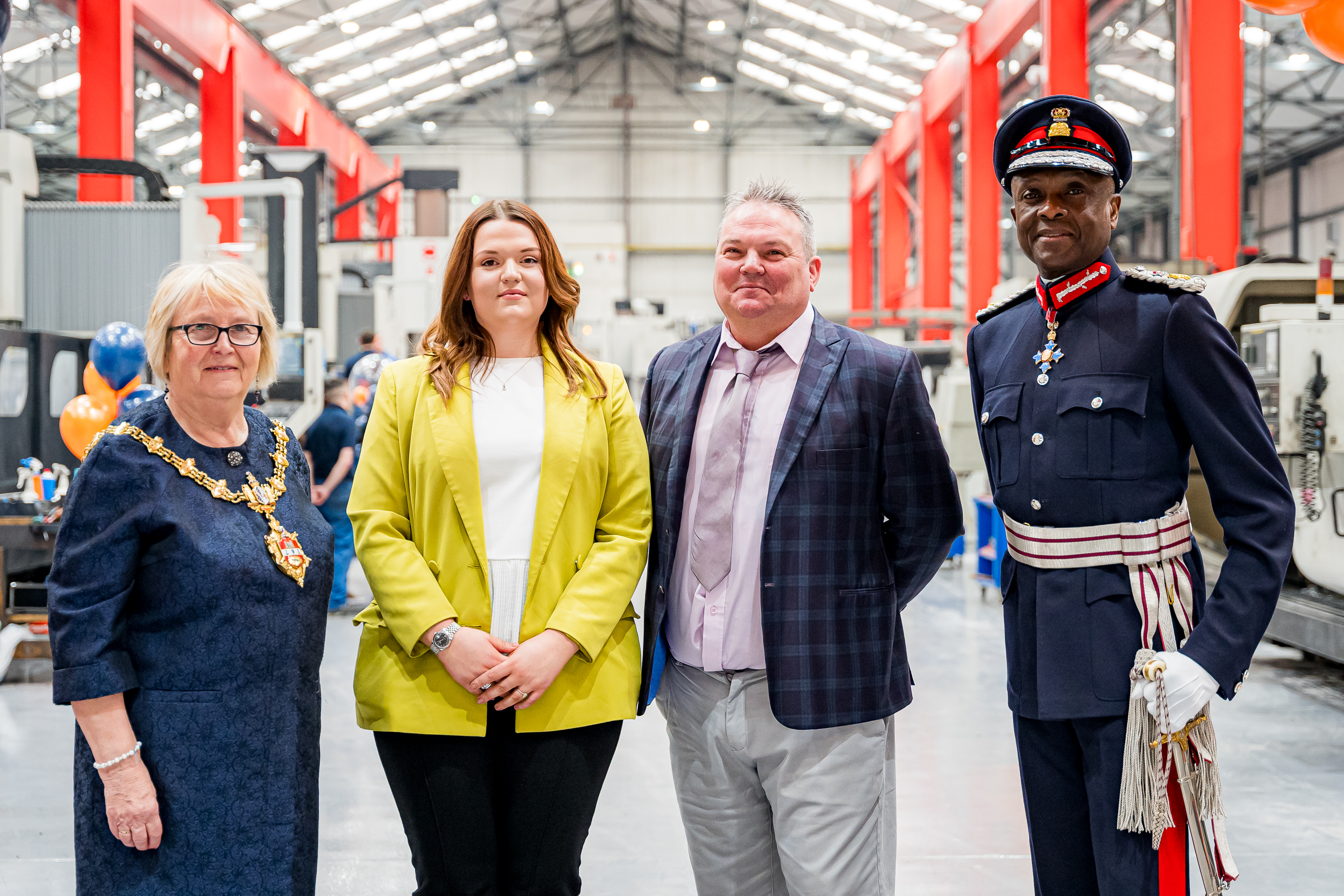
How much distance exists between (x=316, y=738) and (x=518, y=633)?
397 millimetres

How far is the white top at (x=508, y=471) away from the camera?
1.84 meters

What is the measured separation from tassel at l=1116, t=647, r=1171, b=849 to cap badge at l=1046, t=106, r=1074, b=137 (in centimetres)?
82

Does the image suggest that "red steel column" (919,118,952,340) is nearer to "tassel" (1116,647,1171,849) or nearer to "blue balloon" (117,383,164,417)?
"blue balloon" (117,383,164,417)

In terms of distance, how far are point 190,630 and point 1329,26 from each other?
481 centimetres

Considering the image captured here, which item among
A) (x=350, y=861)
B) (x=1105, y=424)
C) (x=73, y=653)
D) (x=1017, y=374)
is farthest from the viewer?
(x=350, y=861)

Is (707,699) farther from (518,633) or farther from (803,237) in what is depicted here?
(803,237)

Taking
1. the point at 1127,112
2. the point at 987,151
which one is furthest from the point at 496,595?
the point at 1127,112

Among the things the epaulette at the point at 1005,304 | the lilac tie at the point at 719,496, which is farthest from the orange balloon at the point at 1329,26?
the lilac tie at the point at 719,496

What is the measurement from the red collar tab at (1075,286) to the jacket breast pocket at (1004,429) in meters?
0.14

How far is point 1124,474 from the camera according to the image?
5.59 ft

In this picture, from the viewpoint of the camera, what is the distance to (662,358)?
214 centimetres

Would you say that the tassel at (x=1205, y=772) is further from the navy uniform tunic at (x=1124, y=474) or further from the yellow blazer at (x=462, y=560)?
the yellow blazer at (x=462, y=560)

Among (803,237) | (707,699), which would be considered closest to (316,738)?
(707,699)

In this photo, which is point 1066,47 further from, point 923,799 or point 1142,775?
point 1142,775
